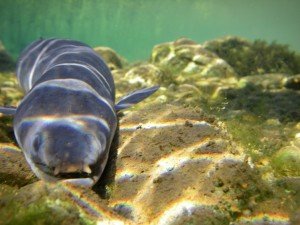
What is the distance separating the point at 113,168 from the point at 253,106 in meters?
4.57

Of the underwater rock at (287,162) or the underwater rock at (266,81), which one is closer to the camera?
the underwater rock at (287,162)

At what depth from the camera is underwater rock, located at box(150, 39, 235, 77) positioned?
10195 millimetres

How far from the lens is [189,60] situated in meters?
10.6

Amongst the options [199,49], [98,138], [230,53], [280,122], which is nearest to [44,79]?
[98,138]

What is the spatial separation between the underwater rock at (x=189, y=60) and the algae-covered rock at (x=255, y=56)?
5.56 ft

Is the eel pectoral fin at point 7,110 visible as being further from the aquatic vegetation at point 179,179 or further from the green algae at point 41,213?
the green algae at point 41,213

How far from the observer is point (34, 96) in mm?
3422

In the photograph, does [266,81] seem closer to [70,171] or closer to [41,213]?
[70,171]

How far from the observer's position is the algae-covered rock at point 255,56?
12000 millimetres

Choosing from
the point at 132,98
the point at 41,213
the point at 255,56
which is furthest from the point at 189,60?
the point at 41,213

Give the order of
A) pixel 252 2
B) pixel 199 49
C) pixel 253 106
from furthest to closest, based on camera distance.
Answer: pixel 252 2 < pixel 199 49 < pixel 253 106

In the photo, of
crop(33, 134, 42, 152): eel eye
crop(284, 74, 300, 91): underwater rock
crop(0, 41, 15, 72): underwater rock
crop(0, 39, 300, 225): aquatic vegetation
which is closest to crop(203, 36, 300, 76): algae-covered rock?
crop(284, 74, 300, 91): underwater rock

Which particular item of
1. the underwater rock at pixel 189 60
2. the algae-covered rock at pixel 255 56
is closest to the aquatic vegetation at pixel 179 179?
the underwater rock at pixel 189 60

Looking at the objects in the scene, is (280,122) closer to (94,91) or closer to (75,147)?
(94,91)
